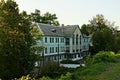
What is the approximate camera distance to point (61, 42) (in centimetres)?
6769

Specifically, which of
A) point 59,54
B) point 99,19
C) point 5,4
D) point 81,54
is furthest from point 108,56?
point 99,19

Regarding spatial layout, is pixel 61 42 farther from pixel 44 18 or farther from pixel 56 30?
pixel 44 18

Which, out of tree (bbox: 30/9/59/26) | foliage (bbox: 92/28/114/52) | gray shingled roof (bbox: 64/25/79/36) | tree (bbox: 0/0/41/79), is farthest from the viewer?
tree (bbox: 30/9/59/26)

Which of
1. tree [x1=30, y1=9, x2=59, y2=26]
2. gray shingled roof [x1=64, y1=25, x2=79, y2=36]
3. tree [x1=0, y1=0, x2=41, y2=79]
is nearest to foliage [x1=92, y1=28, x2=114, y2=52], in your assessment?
gray shingled roof [x1=64, y1=25, x2=79, y2=36]

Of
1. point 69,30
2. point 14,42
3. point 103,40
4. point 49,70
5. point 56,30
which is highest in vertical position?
point 69,30

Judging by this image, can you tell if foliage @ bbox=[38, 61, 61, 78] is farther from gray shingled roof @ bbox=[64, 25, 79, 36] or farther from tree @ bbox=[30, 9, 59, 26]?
tree @ bbox=[30, 9, 59, 26]

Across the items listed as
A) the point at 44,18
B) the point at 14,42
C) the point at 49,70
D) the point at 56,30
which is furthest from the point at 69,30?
the point at 14,42

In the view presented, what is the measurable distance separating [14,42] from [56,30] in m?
39.9

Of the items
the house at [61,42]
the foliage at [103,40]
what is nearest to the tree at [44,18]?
the house at [61,42]

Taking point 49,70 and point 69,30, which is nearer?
point 49,70

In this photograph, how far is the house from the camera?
5906 cm

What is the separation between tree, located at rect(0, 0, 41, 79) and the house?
29007 mm

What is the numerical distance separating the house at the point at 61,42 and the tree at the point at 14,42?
29.0 meters

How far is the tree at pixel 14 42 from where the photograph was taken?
83.7 feet
